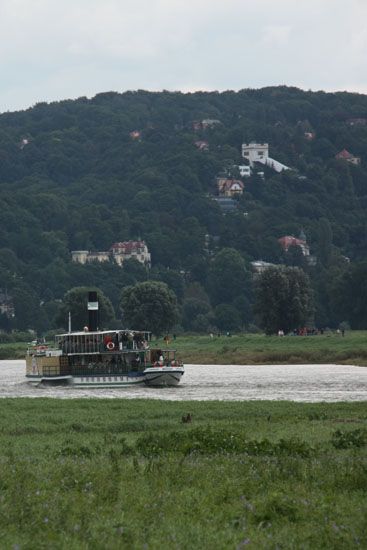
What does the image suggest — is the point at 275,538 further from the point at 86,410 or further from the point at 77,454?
the point at 86,410

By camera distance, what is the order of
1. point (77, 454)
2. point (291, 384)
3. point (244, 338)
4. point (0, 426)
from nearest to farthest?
point (77, 454) < point (0, 426) < point (291, 384) < point (244, 338)

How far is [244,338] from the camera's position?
474 feet

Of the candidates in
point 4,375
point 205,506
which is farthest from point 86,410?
point 4,375

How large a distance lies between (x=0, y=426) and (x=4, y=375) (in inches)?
2479

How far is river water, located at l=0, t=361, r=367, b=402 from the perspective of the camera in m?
63.7

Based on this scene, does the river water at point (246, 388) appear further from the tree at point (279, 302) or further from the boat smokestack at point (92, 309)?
the tree at point (279, 302)

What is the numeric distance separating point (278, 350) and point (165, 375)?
4597 centimetres

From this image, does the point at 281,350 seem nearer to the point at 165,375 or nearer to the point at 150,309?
the point at 150,309

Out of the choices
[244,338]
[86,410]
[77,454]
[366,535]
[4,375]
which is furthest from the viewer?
[244,338]

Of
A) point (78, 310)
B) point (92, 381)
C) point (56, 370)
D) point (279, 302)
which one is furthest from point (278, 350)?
point (92, 381)

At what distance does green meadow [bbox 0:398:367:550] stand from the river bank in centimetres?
7641

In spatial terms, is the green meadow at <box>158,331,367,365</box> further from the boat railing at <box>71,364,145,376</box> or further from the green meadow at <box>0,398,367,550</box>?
the green meadow at <box>0,398,367,550</box>

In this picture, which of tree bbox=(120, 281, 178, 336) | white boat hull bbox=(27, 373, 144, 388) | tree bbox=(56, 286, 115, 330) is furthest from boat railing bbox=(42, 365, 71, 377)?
tree bbox=(120, 281, 178, 336)

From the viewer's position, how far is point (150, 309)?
155875 mm
